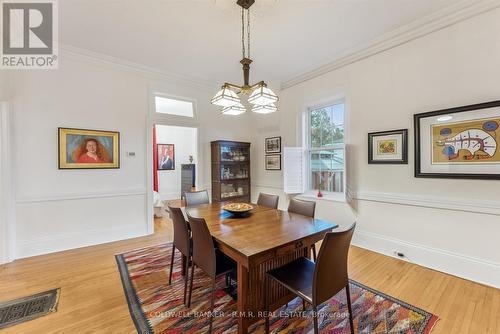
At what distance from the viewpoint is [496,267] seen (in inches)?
88.2

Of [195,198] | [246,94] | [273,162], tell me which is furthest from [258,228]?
[273,162]

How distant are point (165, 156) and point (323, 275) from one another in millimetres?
7186

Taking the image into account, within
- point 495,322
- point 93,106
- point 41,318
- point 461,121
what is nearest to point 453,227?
point 495,322

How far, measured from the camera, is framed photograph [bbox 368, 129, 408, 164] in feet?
9.39

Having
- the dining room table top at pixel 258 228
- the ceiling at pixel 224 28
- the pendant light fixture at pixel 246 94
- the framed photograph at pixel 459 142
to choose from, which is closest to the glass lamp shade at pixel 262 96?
→ the pendant light fixture at pixel 246 94

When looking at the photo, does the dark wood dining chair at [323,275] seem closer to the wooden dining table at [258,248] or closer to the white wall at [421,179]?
the wooden dining table at [258,248]

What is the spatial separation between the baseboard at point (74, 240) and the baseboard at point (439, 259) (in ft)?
12.6

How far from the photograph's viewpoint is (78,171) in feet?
11.1

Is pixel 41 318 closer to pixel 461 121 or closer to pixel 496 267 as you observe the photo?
pixel 496 267

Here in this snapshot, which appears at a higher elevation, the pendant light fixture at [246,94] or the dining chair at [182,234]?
the pendant light fixture at [246,94]

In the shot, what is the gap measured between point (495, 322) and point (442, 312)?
13.4 inches

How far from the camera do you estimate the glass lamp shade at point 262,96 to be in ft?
6.73

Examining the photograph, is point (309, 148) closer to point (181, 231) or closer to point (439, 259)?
point (439, 259)

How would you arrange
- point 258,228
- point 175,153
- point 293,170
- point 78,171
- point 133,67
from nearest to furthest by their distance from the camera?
point 258,228 → point 78,171 → point 133,67 → point 293,170 → point 175,153
